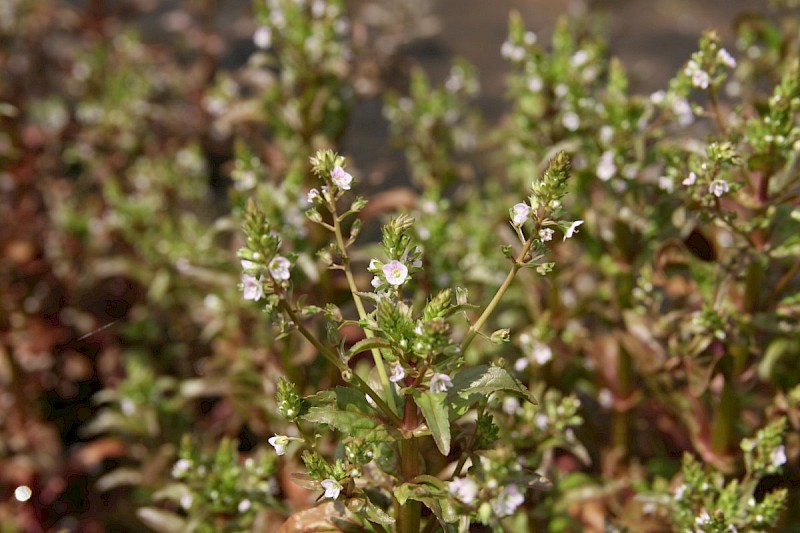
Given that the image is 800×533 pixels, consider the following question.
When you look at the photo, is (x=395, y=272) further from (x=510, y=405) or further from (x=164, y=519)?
(x=164, y=519)

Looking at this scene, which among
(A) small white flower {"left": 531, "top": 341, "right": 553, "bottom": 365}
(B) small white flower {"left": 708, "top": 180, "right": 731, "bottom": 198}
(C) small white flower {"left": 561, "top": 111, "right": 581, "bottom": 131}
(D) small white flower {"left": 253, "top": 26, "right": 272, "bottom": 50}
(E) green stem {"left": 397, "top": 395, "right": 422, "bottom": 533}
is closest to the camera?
(E) green stem {"left": 397, "top": 395, "right": 422, "bottom": 533}

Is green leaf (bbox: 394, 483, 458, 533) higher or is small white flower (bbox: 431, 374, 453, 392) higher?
small white flower (bbox: 431, 374, 453, 392)

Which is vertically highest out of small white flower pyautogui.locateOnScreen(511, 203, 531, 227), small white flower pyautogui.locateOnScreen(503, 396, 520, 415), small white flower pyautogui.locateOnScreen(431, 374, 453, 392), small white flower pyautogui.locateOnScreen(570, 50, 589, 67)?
small white flower pyautogui.locateOnScreen(570, 50, 589, 67)

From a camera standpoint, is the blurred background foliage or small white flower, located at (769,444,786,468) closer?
small white flower, located at (769,444,786,468)

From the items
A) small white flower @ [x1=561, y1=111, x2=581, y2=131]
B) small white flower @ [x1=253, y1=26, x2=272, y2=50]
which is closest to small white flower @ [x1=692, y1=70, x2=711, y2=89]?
small white flower @ [x1=561, y1=111, x2=581, y2=131]

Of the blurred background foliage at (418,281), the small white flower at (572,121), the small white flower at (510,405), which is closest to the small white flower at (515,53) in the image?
the blurred background foliage at (418,281)

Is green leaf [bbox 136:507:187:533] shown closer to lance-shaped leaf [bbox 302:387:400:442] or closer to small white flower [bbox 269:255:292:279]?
lance-shaped leaf [bbox 302:387:400:442]
